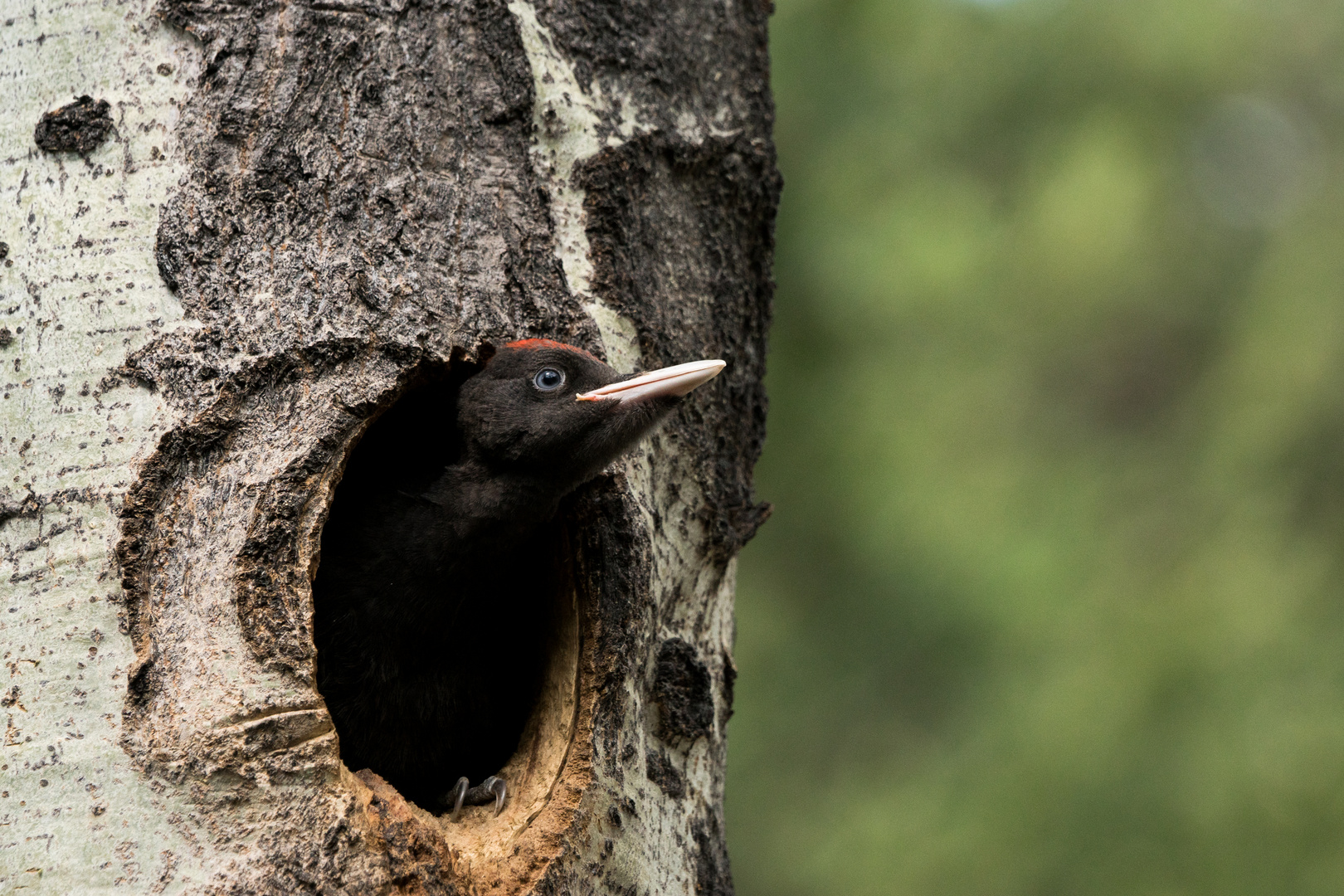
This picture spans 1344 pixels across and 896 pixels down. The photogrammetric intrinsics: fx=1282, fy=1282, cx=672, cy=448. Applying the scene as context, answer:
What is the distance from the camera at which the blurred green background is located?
5414 mm

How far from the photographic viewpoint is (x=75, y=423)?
2309 millimetres

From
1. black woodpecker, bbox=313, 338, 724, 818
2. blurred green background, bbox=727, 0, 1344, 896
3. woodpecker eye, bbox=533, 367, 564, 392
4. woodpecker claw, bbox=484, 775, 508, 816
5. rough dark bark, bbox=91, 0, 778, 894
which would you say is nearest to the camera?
rough dark bark, bbox=91, 0, 778, 894

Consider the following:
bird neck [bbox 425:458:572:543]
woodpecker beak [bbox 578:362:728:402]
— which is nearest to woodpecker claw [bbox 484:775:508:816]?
bird neck [bbox 425:458:572:543]

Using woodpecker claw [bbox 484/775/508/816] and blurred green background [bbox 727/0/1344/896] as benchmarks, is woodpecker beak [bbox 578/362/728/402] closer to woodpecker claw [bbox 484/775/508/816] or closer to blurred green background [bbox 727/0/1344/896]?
woodpecker claw [bbox 484/775/508/816]

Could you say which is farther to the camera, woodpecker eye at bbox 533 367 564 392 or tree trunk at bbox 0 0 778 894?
woodpecker eye at bbox 533 367 564 392

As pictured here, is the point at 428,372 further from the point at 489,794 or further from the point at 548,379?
the point at 489,794

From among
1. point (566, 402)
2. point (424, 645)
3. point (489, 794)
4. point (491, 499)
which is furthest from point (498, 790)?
point (566, 402)

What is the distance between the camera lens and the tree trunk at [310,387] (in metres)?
2.17

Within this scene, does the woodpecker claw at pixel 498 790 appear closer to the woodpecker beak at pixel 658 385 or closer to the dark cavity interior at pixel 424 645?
the dark cavity interior at pixel 424 645

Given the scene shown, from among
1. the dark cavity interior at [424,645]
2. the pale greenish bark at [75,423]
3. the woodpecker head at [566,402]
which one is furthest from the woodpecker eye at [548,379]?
the pale greenish bark at [75,423]

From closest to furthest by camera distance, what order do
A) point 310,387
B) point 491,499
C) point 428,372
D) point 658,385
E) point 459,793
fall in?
1. point 310,387
2. point 428,372
3. point 658,385
4. point 459,793
5. point 491,499

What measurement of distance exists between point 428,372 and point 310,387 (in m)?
0.26

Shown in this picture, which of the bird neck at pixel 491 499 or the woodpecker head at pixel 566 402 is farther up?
the woodpecker head at pixel 566 402

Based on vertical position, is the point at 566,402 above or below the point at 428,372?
below
